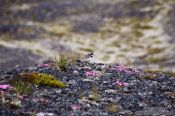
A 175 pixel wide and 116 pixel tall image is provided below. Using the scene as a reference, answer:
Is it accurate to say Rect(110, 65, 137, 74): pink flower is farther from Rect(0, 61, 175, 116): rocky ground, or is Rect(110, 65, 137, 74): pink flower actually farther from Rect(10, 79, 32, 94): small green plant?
Rect(10, 79, 32, 94): small green plant

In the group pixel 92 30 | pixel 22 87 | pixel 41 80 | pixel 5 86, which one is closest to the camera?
pixel 22 87

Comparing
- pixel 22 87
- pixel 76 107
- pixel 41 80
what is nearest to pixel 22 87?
pixel 22 87

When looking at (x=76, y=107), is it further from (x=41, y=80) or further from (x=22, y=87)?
(x=41, y=80)

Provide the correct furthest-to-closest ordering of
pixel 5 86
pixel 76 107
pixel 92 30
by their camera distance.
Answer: pixel 92 30
pixel 5 86
pixel 76 107

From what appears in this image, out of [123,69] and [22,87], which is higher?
[123,69]

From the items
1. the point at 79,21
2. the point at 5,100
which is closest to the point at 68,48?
the point at 79,21

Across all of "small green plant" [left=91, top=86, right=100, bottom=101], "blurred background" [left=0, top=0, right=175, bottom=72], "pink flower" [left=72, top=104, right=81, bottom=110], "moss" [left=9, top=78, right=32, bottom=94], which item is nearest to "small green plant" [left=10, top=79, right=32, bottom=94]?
"moss" [left=9, top=78, right=32, bottom=94]
